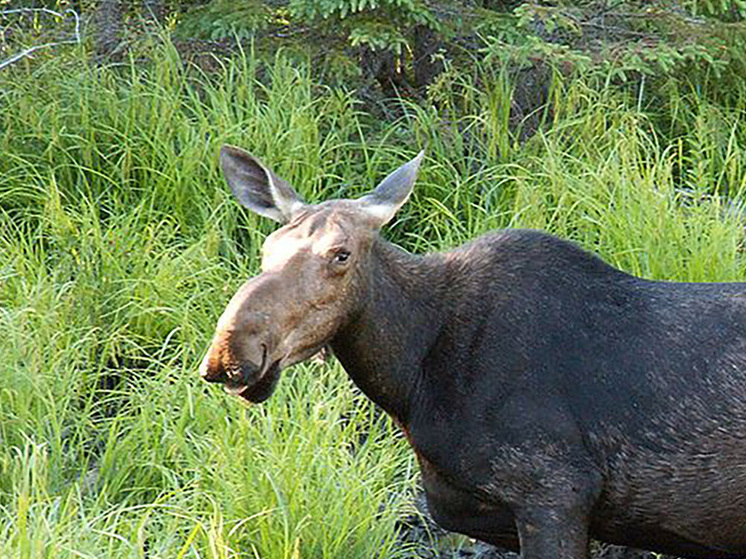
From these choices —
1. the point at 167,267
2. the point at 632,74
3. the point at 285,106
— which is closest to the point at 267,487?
the point at 167,267

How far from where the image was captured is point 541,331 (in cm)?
527

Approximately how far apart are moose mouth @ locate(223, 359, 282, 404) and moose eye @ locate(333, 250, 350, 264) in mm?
407

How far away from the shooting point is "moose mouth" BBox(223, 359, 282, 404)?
4.73 m

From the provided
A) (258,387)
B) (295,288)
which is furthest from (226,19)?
(258,387)

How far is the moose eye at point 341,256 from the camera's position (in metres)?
4.97

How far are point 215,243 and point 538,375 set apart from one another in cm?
277

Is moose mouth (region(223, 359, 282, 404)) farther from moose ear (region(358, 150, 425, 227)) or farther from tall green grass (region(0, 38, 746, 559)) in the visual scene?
moose ear (region(358, 150, 425, 227))

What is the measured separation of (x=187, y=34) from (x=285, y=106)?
828 millimetres

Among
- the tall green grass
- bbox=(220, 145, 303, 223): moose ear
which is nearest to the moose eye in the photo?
bbox=(220, 145, 303, 223): moose ear


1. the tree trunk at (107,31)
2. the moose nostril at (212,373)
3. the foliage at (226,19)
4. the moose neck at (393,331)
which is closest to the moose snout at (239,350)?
the moose nostril at (212,373)

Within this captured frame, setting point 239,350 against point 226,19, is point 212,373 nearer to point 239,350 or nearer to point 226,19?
point 239,350

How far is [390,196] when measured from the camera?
17.3ft

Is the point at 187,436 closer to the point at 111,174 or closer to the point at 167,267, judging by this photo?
the point at 167,267

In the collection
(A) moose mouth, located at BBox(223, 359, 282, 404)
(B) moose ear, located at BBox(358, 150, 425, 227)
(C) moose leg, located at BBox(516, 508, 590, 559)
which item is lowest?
(C) moose leg, located at BBox(516, 508, 590, 559)
